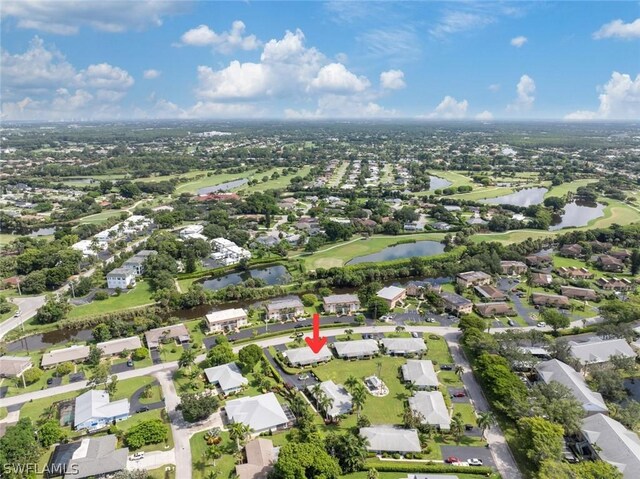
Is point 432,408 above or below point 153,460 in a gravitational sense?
above

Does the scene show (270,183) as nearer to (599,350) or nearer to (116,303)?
(116,303)

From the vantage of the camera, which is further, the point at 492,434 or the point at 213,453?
the point at 492,434

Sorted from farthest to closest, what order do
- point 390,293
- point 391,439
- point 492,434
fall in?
point 390,293 → point 492,434 → point 391,439

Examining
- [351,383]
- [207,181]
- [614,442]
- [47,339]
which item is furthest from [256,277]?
[207,181]

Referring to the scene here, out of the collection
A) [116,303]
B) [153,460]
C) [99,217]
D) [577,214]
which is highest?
[99,217]

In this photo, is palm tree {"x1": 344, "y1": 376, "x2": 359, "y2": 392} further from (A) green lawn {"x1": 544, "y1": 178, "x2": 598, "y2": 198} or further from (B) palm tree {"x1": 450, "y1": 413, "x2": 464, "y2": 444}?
(A) green lawn {"x1": 544, "y1": 178, "x2": 598, "y2": 198}

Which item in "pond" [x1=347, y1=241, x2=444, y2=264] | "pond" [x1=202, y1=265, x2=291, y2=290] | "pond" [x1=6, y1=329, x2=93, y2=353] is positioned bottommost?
"pond" [x1=6, y1=329, x2=93, y2=353]

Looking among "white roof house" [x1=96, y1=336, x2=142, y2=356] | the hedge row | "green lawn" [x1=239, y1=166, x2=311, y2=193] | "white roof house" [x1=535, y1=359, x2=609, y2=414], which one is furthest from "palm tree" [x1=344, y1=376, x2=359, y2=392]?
"green lawn" [x1=239, y1=166, x2=311, y2=193]
